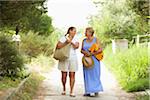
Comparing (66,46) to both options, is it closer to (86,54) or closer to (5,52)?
(86,54)

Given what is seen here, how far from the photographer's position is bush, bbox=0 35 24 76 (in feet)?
39.3

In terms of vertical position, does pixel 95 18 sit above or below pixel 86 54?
above

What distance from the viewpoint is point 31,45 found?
20.9 metres

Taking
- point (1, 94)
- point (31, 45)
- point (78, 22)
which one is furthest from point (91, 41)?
point (78, 22)

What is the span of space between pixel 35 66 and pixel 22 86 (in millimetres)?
7011

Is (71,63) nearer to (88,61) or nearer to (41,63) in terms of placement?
(88,61)

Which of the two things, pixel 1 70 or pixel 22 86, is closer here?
pixel 22 86

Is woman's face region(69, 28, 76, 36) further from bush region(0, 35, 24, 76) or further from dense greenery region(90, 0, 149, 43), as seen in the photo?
dense greenery region(90, 0, 149, 43)

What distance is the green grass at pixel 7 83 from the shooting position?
1041 centimetres

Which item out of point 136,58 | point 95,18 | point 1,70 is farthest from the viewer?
point 95,18

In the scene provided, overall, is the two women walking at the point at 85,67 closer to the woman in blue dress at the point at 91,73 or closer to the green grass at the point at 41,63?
the woman in blue dress at the point at 91,73

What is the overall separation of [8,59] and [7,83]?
128cm

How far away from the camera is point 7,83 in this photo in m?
11.0

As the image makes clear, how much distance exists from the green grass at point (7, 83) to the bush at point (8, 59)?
0.32 meters
